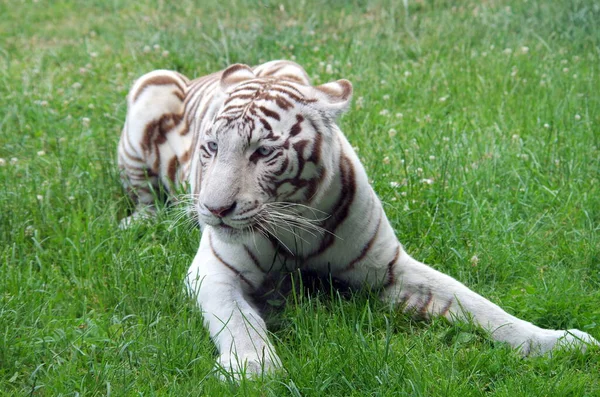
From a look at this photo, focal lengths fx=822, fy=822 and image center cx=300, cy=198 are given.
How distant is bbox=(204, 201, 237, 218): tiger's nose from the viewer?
3.08m

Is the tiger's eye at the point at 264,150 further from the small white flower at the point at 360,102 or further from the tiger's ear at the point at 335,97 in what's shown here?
the small white flower at the point at 360,102

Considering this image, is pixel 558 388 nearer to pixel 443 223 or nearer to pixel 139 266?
pixel 443 223

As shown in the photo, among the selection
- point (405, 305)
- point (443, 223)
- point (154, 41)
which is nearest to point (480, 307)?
point (405, 305)

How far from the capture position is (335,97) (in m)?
3.44

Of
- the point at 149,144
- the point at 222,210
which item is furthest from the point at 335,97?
the point at 149,144

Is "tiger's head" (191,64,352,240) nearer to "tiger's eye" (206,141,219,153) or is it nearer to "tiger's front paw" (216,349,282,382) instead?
"tiger's eye" (206,141,219,153)

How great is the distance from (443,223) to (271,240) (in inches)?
43.7

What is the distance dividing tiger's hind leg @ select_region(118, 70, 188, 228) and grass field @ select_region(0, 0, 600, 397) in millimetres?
140

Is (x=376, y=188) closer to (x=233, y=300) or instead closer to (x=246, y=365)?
(x=233, y=300)

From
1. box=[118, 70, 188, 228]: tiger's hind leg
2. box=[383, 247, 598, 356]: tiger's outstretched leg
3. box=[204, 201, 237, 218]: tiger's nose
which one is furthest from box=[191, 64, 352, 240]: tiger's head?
box=[118, 70, 188, 228]: tiger's hind leg

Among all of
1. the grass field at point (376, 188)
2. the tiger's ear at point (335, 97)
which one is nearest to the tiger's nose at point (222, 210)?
the grass field at point (376, 188)

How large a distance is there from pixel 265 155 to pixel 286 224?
362 millimetres

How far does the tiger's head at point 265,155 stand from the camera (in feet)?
10.2

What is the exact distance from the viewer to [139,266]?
375 centimetres
